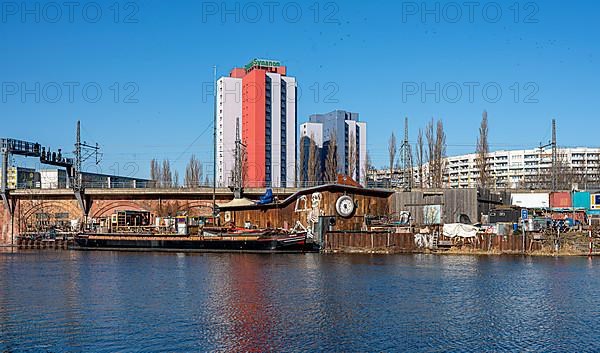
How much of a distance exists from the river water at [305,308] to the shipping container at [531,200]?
29.8m

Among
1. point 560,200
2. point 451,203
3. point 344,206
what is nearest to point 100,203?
point 344,206

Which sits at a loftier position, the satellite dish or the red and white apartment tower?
the red and white apartment tower

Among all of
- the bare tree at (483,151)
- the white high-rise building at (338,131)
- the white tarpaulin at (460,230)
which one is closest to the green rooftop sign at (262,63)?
the white high-rise building at (338,131)

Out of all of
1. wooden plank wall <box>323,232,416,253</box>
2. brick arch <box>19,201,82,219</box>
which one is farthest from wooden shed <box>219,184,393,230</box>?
brick arch <box>19,201,82,219</box>

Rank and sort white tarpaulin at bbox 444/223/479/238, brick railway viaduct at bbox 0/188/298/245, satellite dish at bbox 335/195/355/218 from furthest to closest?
brick railway viaduct at bbox 0/188/298/245 < satellite dish at bbox 335/195/355/218 < white tarpaulin at bbox 444/223/479/238

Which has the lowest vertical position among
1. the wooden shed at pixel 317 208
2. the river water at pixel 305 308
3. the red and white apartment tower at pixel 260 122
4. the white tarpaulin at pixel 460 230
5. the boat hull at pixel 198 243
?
the river water at pixel 305 308

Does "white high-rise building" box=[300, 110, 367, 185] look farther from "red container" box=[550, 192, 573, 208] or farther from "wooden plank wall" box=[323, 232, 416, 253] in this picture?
"wooden plank wall" box=[323, 232, 416, 253]

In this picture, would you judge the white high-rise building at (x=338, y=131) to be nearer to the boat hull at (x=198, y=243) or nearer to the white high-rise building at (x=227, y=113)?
the white high-rise building at (x=227, y=113)

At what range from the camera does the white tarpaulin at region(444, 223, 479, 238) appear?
187 feet

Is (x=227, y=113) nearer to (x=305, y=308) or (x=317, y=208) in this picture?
(x=317, y=208)

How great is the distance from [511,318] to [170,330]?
42.7 ft

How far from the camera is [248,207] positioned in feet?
229

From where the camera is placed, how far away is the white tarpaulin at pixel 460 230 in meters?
57.0

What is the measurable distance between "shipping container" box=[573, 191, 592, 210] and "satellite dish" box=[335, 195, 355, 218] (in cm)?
2582
